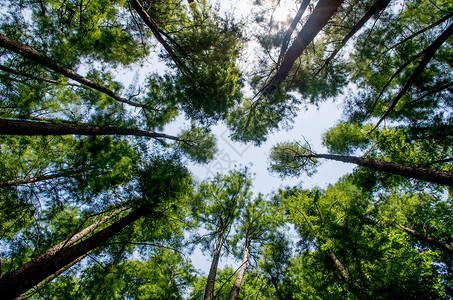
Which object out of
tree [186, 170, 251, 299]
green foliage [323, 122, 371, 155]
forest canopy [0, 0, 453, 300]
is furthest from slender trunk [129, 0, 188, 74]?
green foliage [323, 122, 371, 155]

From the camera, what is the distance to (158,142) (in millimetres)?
6523

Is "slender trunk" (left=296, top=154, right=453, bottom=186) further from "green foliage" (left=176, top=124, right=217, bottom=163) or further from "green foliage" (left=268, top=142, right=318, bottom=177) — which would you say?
"green foliage" (left=176, top=124, right=217, bottom=163)

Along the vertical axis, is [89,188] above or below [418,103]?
below

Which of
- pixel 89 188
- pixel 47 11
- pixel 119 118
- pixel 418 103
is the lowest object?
pixel 89 188

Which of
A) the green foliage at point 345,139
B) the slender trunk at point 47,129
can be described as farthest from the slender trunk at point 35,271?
the green foliage at point 345,139

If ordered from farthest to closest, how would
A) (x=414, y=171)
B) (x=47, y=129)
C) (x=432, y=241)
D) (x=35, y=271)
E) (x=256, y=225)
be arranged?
(x=256, y=225) < (x=432, y=241) < (x=414, y=171) < (x=47, y=129) < (x=35, y=271)

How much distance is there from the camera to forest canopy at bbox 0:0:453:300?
4.10 metres

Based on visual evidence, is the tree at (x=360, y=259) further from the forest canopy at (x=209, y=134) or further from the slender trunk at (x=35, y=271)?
the slender trunk at (x=35, y=271)

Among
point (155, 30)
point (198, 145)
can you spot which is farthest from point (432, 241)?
point (155, 30)

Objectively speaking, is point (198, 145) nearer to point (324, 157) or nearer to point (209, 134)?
point (209, 134)

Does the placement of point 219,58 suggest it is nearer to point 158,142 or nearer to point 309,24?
point 309,24

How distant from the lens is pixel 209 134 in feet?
26.4

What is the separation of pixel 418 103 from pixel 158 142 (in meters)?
8.37

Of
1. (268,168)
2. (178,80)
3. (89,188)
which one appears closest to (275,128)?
(268,168)
